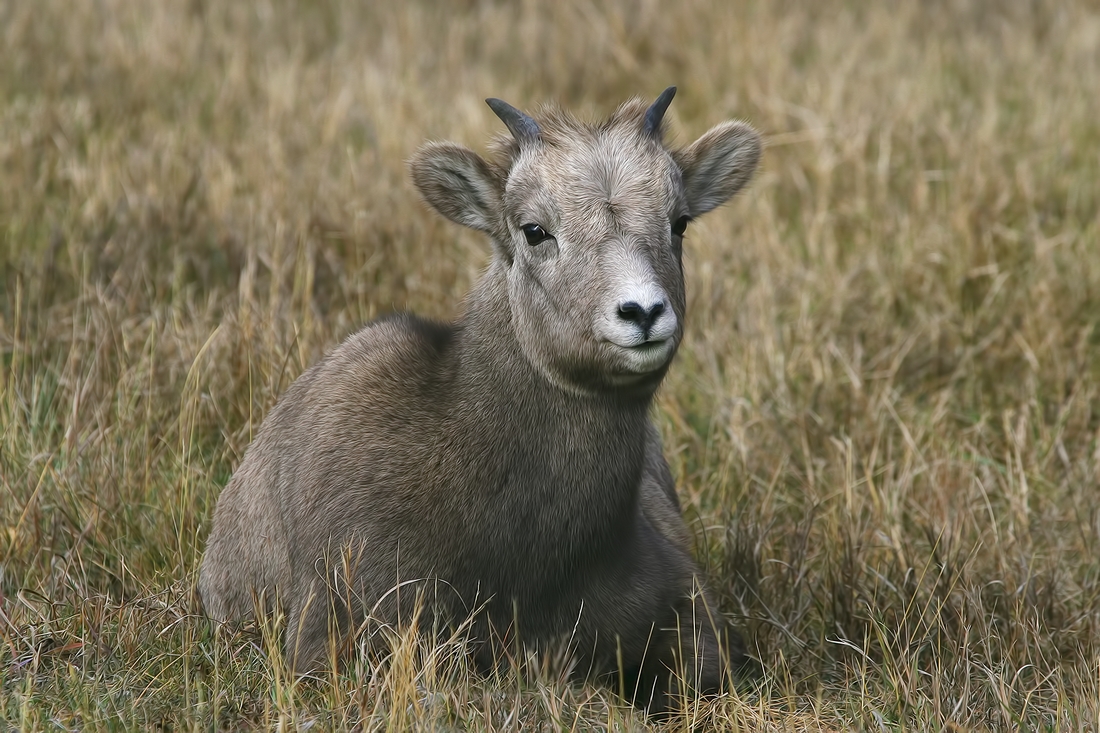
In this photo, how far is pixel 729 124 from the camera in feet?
17.0

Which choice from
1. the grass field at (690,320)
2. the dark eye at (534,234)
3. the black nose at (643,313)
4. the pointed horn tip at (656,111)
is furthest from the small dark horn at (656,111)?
the grass field at (690,320)

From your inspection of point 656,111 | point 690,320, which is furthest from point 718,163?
point 690,320

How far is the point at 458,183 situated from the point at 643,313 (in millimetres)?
1098

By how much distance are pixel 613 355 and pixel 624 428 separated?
0.37 metres

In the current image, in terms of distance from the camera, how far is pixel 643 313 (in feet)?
13.3

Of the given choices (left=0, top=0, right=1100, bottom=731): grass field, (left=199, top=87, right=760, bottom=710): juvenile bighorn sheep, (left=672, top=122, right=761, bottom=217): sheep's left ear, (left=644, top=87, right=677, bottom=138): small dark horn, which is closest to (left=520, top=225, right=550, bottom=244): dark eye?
(left=199, top=87, right=760, bottom=710): juvenile bighorn sheep

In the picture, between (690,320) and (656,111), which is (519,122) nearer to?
(656,111)

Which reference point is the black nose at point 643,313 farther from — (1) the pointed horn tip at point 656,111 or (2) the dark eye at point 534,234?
(1) the pointed horn tip at point 656,111

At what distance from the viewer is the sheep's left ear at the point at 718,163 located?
16.7ft

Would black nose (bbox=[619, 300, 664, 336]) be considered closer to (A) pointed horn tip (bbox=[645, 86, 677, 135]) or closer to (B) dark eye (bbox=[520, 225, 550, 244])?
(B) dark eye (bbox=[520, 225, 550, 244])

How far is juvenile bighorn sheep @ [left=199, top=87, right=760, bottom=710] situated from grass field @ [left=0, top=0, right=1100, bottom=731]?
228 millimetres

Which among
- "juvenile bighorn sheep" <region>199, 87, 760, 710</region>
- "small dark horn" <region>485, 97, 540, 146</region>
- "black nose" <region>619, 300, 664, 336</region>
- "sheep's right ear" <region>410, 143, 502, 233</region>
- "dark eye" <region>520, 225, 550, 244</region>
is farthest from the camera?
"sheep's right ear" <region>410, 143, 502, 233</region>

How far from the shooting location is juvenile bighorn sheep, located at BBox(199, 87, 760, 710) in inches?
173

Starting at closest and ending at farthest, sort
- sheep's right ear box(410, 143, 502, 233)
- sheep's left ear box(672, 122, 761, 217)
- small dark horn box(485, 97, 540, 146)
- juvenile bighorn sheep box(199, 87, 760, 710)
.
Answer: juvenile bighorn sheep box(199, 87, 760, 710) < small dark horn box(485, 97, 540, 146) < sheep's right ear box(410, 143, 502, 233) < sheep's left ear box(672, 122, 761, 217)
